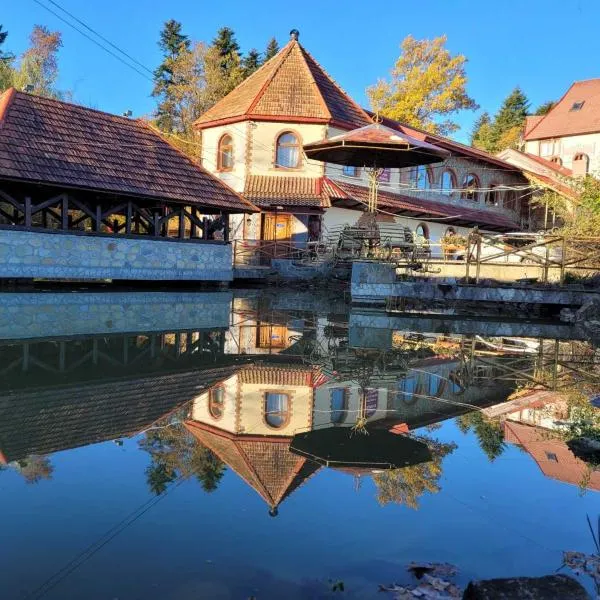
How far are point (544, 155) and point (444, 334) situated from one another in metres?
45.1

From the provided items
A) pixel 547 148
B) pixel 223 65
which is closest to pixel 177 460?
pixel 223 65

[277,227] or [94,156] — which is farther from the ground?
[94,156]

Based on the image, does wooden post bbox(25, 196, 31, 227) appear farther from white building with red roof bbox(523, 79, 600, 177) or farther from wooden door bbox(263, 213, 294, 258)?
white building with red roof bbox(523, 79, 600, 177)

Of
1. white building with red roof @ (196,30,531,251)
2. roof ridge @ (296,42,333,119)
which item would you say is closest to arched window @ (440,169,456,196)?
white building with red roof @ (196,30,531,251)

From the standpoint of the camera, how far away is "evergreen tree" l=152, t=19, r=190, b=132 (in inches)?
1743

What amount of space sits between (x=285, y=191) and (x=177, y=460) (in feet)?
76.1

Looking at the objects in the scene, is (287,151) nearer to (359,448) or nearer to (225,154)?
(225,154)

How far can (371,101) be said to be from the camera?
Answer: 40562mm

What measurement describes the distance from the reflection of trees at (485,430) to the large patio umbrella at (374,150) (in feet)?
34.1

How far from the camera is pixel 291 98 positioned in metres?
27.7

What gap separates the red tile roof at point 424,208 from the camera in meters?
27.1

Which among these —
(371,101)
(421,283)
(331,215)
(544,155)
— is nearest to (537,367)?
(421,283)

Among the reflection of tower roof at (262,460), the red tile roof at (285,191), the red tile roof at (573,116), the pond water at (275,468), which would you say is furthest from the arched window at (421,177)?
the reflection of tower roof at (262,460)

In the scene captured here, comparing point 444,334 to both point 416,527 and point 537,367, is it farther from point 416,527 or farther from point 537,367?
point 416,527
